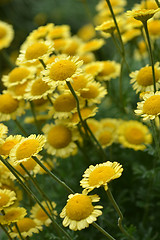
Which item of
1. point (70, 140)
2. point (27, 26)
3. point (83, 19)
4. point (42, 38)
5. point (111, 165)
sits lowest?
point (83, 19)

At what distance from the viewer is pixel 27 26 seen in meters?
4.48

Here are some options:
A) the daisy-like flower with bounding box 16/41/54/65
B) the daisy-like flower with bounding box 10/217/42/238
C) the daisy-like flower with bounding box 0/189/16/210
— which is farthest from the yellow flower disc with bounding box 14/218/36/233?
the daisy-like flower with bounding box 16/41/54/65

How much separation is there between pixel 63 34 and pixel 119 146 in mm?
653

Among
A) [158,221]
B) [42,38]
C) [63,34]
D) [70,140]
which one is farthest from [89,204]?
[63,34]

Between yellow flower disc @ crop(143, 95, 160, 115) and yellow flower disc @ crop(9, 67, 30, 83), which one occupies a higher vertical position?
yellow flower disc @ crop(9, 67, 30, 83)

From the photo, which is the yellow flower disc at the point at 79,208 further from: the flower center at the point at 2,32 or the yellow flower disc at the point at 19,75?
the flower center at the point at 2,32

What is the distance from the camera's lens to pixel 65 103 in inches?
58.0

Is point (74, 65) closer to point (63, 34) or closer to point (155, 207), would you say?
point (63, 34)

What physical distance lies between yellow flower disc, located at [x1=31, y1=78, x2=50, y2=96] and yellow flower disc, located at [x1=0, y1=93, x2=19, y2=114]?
16 cm

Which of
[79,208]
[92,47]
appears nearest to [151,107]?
[79,208]

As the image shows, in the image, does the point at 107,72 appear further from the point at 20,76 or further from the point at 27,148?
the point at 27,148

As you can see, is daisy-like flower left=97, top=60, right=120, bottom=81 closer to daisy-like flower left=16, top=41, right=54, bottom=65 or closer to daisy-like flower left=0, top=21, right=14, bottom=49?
daisy-like flower left=16, top=41, right=54, bottom=65

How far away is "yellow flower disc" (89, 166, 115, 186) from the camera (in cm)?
105

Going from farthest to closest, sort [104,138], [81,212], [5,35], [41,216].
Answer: [5,35]
[104,138]
[41,216]
[81,212]
